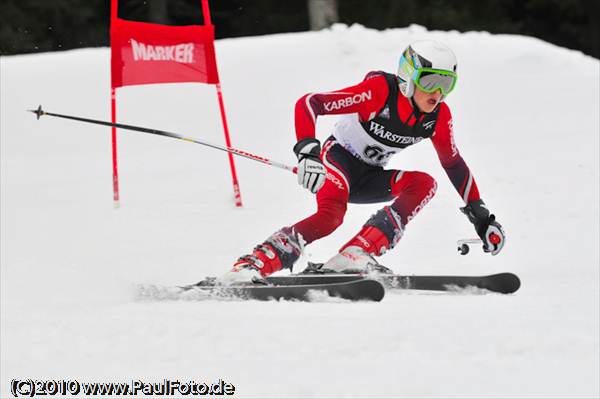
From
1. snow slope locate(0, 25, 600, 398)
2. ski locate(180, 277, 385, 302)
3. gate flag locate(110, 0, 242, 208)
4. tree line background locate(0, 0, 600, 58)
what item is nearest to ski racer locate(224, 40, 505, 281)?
ski locate(180, 277, 385, 302)

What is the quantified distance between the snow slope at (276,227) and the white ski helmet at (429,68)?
116cm

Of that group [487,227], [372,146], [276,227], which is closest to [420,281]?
[487,227]

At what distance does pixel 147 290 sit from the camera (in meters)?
5.19

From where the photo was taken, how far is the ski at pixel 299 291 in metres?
4.83

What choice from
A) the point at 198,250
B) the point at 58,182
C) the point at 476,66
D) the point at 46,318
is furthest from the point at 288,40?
the point at 46,318

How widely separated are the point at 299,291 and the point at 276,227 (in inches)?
136

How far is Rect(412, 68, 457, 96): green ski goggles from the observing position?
17.3ft

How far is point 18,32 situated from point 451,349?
17.1m

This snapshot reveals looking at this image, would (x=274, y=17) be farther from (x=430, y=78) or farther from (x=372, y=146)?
(x=430, y=78)

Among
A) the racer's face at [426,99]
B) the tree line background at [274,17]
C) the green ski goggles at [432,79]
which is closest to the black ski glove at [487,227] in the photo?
the racer's face at [426,99]

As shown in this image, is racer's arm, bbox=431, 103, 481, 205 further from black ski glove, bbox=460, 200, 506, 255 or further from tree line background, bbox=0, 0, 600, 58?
tree line background, bbox=0, 0, 600, 58

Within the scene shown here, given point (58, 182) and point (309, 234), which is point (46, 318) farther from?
point (58, 182)

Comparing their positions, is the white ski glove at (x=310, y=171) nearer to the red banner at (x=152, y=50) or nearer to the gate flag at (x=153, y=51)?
the gate flag at (x=153, y=51)

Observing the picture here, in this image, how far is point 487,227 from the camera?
5660 millimetres
